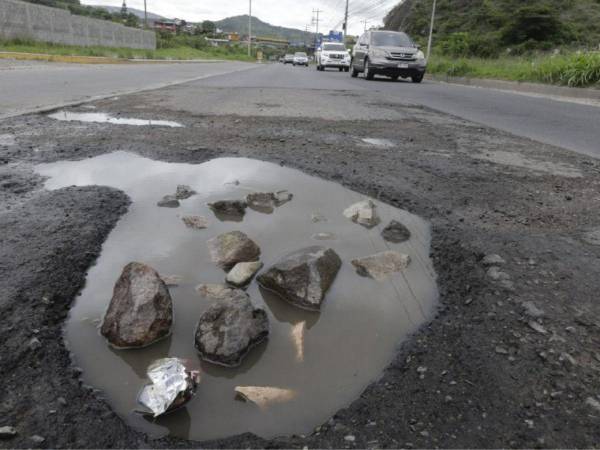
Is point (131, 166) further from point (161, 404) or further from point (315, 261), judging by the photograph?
point (161, 404)

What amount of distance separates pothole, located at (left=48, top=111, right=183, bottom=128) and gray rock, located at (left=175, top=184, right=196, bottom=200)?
7.20 feet

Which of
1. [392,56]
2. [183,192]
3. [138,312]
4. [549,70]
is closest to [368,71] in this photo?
[392,56]

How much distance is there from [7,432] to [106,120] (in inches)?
181

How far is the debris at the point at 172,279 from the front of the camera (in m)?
1.98

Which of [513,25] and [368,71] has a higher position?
[513,25]

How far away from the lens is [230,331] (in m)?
1.59

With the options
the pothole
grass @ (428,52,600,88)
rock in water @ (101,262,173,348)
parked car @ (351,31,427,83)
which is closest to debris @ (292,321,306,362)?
rock in water @ (101,262,173,348)

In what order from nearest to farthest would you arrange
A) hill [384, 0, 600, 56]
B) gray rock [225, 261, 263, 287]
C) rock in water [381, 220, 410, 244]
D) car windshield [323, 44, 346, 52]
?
gray rock [225, 261, 263, 287]
rock in water [381, 220, 410, 244]
hill [384, 0, 600, 56]
car windshield [323, 44, 346, 52]

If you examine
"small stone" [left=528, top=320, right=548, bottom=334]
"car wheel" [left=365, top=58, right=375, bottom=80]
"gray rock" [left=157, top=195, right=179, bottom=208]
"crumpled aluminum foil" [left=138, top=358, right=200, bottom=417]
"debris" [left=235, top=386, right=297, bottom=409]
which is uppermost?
"car wheel" [left=365, top=58, right=375, bottom=80]

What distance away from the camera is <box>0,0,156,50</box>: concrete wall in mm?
22047

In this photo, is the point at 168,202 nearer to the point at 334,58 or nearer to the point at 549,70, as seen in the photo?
the point at 549,70

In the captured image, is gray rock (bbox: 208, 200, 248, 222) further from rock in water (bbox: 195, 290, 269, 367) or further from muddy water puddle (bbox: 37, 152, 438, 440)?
rock in water (bbox: 195, 290, 269, 367)

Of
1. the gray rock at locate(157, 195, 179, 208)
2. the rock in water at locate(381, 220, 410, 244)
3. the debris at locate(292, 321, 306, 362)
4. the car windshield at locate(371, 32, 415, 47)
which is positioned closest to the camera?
the debris at locate(292, 321, 306, 362)

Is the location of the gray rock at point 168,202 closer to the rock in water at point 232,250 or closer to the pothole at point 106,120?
the rock in water at point 232,250
